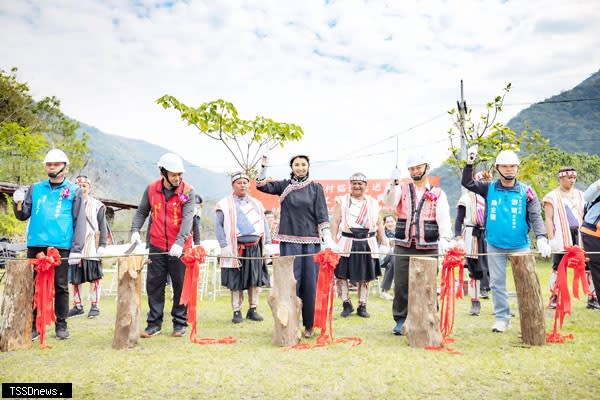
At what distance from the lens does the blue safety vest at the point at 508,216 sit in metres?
4.71

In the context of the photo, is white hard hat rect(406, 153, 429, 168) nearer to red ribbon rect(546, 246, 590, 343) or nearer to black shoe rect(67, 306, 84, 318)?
red ribbon rect(546, 246, 590, 343)

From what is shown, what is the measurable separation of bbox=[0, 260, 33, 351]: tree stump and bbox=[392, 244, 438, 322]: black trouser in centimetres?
364

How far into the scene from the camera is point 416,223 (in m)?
4.73

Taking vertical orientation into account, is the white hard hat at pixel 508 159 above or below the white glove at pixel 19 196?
above

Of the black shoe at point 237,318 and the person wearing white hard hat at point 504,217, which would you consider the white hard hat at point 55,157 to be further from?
the person wearing white hard hat at point 504,217

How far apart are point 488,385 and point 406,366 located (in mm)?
644

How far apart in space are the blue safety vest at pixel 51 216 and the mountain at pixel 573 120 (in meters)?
48.0

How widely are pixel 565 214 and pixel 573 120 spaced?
49.5m

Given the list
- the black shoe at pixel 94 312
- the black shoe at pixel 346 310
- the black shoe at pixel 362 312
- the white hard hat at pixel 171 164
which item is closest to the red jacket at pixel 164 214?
the white hard hat at pixel 171 164

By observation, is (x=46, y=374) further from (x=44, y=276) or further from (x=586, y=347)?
(x=586, y=347)

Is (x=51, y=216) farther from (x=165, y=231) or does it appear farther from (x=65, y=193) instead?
(x=165, y=231)

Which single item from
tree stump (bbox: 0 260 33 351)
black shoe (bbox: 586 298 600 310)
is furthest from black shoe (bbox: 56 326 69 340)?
black shoe (bbox: 586 298 600 310)

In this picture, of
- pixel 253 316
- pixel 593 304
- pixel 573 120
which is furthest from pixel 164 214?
pixel 573 120

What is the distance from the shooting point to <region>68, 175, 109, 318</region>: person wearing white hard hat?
612 centimetres
